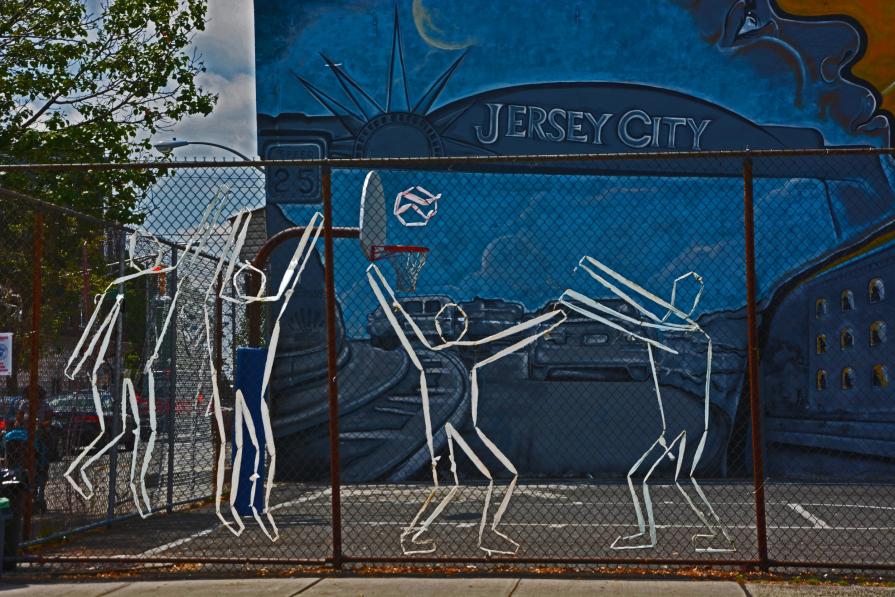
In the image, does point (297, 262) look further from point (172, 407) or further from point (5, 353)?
point (172, 407)

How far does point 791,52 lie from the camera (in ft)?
52.5

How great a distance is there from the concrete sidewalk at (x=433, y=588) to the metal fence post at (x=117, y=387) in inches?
86.8

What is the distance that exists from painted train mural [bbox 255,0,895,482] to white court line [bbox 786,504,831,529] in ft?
11.2

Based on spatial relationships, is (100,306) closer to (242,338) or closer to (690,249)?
(242,338)

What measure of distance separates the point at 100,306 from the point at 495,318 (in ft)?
25.4

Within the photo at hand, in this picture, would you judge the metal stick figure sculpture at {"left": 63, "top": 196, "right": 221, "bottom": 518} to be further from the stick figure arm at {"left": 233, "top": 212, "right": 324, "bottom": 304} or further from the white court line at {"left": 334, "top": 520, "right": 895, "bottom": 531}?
the white court line at {"left": 334, "top": 520, "right": 895, "bottom": 531}

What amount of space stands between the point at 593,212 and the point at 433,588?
31.6 feet

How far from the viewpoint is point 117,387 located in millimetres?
9969

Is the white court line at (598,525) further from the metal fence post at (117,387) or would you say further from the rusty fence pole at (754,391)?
the rusty fence pole at (754,391)

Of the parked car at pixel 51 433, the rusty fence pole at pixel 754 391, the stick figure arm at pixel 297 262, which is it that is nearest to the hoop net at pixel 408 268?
the stick figure arm at pixel 297 262

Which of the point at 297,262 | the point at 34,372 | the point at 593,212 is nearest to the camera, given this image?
the point at 34,372

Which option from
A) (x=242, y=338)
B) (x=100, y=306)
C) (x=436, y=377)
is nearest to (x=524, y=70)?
(x=436, y=377)

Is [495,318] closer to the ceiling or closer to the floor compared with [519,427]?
closer to the ceiling

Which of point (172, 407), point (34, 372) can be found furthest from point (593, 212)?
point (34, 372)
